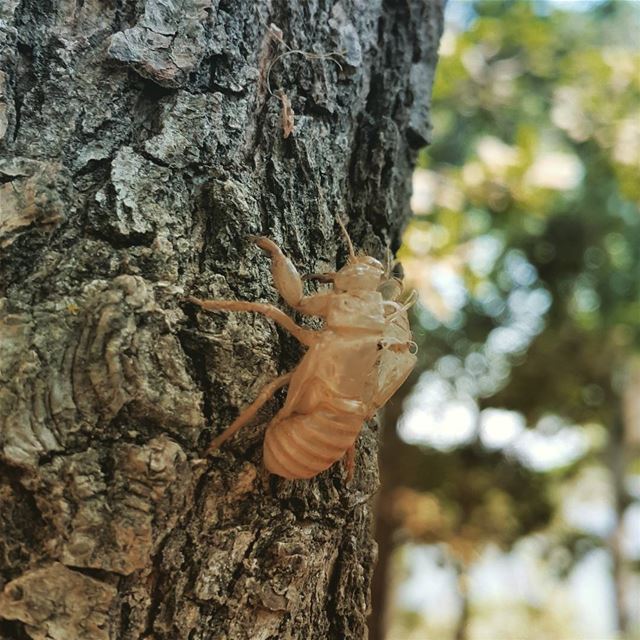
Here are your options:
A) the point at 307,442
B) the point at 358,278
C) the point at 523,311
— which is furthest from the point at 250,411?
the point at 523,311

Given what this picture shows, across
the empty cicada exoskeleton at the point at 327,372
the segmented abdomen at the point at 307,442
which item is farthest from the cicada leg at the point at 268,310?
the segmented abdomen at the point at 307,442

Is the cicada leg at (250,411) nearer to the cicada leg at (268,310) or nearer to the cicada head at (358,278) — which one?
the cicada leg at (268,310)

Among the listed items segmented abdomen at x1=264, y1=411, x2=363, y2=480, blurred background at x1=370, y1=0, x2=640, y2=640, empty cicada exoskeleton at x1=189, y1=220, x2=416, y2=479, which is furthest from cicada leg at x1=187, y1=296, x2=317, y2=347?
blurred background at x1=370, y1=0, x2=640, y2=640

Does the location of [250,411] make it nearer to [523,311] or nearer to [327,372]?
[327,372]

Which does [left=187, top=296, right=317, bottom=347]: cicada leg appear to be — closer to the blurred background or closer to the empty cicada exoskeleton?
the empty cicada exoskeleton

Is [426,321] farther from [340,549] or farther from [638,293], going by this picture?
[340,549]

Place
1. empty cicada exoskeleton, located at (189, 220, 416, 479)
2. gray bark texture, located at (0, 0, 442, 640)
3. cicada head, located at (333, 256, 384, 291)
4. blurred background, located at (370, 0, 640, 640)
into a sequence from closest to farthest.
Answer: gray bark texture, located at (0, 0, 442, 640), empty cicada exoskeleton, located at (189, 220, 416, 479), cicada head, located at (333, 256, 384, 291), blurred background, located at (370, 0, 640, 640)
